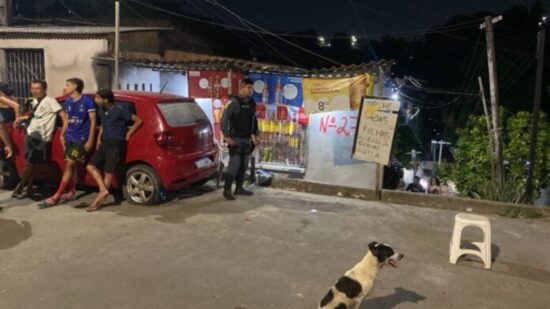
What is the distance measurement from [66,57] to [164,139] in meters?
5.70

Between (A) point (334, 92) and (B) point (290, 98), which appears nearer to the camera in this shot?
(A) point (334, 92)

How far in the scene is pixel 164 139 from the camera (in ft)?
21.6

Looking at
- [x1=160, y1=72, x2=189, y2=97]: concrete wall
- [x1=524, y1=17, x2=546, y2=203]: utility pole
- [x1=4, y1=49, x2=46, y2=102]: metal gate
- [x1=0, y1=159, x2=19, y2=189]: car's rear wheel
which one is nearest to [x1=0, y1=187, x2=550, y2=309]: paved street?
[x1=0, y1=159, x2=19, y2=189]: car's rear wheel

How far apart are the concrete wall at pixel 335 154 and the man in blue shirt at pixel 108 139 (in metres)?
3.46

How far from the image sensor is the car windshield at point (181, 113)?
6.75 metres

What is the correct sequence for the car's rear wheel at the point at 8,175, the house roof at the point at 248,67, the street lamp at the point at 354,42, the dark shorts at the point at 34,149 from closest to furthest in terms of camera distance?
1. the dark shorts at the point at 34,149
2. the car's rear wheel at the point at 8,175
3. the house roof at the point at 248,67
4. the street lamp at the point at 354,42

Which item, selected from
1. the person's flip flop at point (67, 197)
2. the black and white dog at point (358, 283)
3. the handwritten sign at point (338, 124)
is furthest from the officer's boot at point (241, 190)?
the black and white dog at point (358, 283)

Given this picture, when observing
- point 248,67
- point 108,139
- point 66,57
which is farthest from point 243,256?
point 66,57

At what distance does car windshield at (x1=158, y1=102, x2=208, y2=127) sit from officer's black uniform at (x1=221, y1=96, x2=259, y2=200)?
19.7 inches

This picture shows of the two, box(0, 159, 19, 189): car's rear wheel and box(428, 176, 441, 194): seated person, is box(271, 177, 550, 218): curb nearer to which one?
box(0, 159, 19, 189): car's rear wheel

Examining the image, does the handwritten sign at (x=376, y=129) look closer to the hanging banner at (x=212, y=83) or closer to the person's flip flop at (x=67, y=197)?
the hanging banner at (x=212, y=83)

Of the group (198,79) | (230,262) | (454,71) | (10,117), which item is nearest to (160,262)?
(230,262)

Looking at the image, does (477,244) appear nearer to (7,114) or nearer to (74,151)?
(74,151)

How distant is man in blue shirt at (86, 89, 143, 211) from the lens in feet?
20.9
